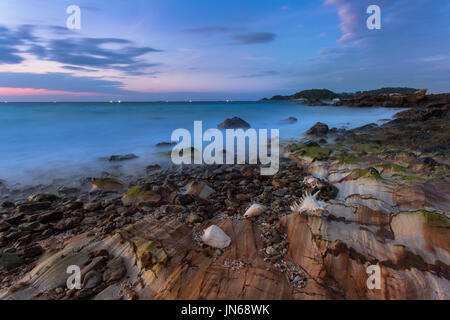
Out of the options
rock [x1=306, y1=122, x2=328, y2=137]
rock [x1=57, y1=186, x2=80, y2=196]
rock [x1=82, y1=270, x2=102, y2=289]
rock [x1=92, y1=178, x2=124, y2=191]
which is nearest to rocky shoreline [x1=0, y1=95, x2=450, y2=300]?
rock [x1=82, y1=270, x2=102, y2=289]

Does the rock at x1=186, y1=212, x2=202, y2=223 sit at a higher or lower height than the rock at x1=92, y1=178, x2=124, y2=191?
lower

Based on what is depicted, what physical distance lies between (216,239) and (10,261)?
2919 mm

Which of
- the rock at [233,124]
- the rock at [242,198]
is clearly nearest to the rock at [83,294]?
the rock at [242,198]

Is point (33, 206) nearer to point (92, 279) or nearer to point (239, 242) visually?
point (92, 279)

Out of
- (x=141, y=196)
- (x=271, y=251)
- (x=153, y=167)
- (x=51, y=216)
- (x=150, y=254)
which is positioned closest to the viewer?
(x=150, y=254)

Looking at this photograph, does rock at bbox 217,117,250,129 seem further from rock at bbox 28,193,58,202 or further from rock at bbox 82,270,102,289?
rock at bbox 82,270,102,289

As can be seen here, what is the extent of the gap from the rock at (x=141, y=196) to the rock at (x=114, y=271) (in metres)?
1.90

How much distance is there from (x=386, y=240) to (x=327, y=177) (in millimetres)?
3092

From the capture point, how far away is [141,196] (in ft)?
16.0

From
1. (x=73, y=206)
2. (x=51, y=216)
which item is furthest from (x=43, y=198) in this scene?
(x=51, y=216)

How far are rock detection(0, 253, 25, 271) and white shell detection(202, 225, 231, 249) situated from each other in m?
2.64

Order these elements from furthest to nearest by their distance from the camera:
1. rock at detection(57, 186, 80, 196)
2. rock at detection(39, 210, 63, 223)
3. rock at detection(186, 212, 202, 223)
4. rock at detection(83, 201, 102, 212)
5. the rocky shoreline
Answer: rock at detection(57, 186, 80, 196) < rock at detection(83, 201, 102, 212) < rock at detection(39, 210, 63, 223) < rock at detection(186, 212, 202, 223) < the rocky shoreline

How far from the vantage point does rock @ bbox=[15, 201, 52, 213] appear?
459cm

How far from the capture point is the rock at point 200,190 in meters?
5.04
